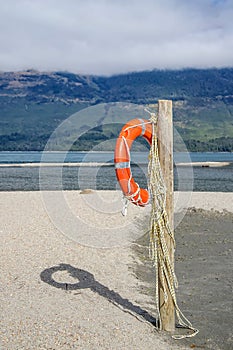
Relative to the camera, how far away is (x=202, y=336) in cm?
703

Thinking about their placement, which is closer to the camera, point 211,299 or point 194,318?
point 194,318

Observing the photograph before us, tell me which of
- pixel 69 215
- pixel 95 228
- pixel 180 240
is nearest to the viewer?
pixel 180 240

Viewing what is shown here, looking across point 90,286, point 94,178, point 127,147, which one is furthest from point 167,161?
point 94,178

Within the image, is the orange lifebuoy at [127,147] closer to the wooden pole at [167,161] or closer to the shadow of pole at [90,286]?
the wooden pole at [167,161]

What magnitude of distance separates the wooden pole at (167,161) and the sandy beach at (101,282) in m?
0.27

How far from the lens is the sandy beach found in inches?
267

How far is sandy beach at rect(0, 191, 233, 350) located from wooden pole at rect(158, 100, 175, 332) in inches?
10.7

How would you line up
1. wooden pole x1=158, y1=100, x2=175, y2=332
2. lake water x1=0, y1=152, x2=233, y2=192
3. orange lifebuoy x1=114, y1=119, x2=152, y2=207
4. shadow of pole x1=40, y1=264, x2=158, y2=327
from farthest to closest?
lake water x1=0, y1=152, x2=233, y2=192
shadow of pole x1=40, y1=264, x2=158, y2=327
orange lifebuoy x1=114, y1=119, x2=152, y2=207
wooden pole x1=158, y1=100, x2=175, y2=332

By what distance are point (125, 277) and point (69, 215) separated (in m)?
9.31

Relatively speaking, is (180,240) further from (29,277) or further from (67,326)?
(67,326)

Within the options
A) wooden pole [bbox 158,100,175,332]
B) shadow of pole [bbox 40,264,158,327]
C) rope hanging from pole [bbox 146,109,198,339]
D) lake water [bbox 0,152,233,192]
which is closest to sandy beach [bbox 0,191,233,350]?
shadow of pole [bbox 40,264,158,327]

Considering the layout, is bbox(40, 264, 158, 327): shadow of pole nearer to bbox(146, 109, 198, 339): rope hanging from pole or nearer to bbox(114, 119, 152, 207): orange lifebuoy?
bbox(146, 109, 198, 339): rope hanging from pole

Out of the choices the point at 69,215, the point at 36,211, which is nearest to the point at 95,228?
the point at 69,215

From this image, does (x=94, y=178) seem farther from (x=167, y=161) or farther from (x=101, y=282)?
(x=167, y=161)
